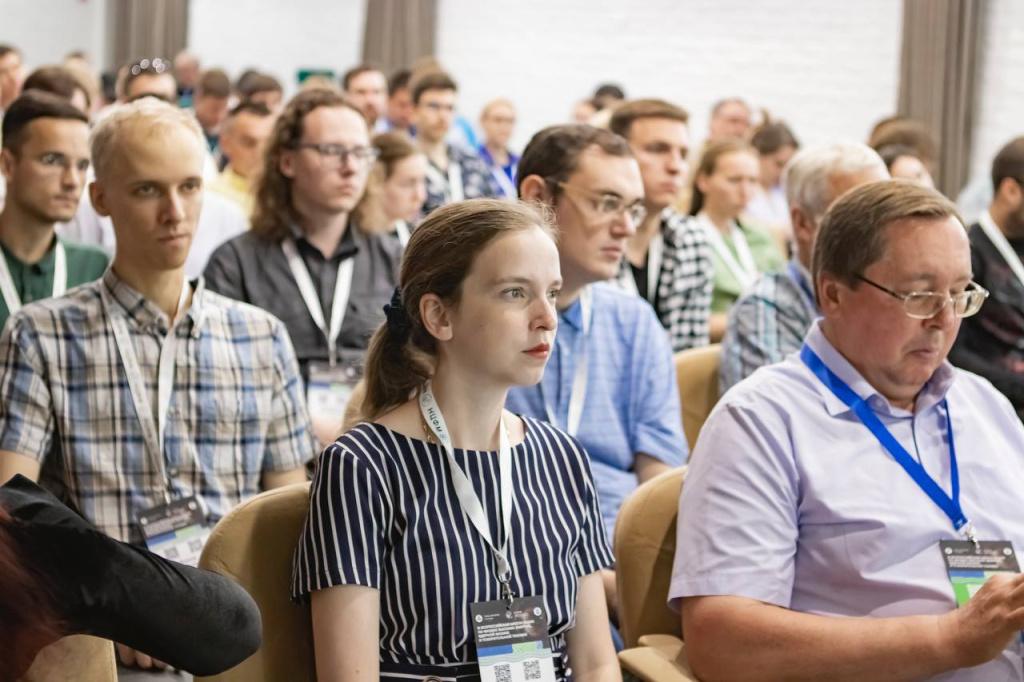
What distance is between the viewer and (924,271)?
2.23 meters

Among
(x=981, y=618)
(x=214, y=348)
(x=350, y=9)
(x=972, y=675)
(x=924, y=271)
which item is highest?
(x=350, y=9)

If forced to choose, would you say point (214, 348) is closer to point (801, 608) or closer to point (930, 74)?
point (801, 608)

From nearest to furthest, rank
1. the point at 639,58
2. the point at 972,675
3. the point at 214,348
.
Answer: the point at 972,675 < the point at 214,348 < the point at 639,58

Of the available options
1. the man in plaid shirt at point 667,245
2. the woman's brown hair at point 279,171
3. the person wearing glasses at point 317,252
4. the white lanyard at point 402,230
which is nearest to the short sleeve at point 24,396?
the person wearing glasses at point 317,252

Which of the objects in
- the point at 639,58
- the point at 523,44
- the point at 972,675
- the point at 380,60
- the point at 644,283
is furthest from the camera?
the point at 380,60

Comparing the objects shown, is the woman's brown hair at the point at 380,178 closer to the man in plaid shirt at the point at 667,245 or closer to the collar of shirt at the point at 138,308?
the man in plaid shirt at the point at 667,245

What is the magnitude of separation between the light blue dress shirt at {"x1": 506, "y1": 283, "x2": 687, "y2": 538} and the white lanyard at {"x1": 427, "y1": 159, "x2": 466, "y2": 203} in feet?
13.1

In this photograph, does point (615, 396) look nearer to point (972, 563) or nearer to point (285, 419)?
point (285, 419)

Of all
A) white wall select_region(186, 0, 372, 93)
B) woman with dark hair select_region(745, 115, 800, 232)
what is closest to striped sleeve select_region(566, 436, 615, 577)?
woman with dark hair select_region(745, 115, 800, 232)

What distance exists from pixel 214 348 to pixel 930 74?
7355mm

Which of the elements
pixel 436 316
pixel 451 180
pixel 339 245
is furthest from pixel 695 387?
pixel 451 180

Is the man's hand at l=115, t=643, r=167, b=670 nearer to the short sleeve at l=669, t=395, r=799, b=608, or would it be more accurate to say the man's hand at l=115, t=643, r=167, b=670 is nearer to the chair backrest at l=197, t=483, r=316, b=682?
the chair backrest at l=197, t=483, r=316, b=682

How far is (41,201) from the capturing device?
3.53m

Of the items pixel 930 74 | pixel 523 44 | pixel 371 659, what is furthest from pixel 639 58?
pixel 371 659
